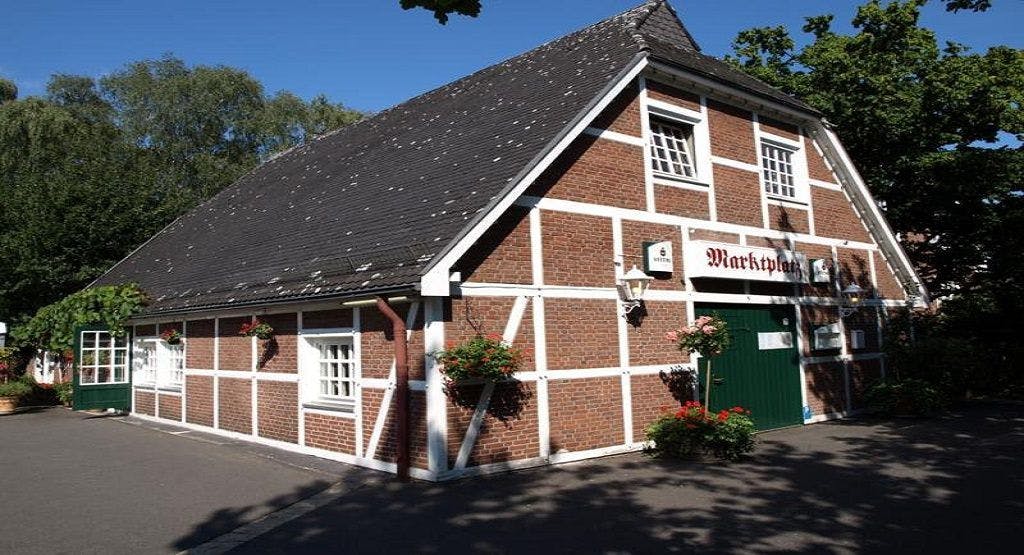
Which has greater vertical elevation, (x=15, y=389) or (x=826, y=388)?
(x=15, y=389)

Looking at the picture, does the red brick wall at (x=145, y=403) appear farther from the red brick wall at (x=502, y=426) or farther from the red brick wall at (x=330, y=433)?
the red brick wall at (x=502, y=426)

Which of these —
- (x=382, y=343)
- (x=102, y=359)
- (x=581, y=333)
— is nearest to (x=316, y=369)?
(x=382, y=343)

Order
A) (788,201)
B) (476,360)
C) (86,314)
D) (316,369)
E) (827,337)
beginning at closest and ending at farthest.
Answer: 1. (476,360)
2. (316,369)
3. (788,201)
4. (827,337)
5. (86,314)

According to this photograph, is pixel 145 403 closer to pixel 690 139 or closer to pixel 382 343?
pixel 382 343

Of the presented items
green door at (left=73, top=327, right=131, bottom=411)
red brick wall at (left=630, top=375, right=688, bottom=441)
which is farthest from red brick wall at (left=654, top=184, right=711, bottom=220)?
green door at (left=73, top=327, right=131, bottom=411)

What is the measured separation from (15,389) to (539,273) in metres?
15.0

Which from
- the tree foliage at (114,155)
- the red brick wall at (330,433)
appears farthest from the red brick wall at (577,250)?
the tree foliage at (114,155)

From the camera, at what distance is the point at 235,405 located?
11.8m

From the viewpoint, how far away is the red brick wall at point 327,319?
9.45m

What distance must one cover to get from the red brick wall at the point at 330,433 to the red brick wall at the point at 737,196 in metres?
6.48

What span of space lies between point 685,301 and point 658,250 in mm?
971

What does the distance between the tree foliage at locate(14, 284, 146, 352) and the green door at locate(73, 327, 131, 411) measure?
39 cm

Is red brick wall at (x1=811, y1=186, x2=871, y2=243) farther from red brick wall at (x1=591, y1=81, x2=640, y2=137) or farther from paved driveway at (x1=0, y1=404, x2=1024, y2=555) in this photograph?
red brick wall at (x1=591, y1=81, x2=640, y2=137)

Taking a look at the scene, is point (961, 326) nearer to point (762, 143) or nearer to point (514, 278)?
point (762, 143)
